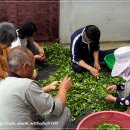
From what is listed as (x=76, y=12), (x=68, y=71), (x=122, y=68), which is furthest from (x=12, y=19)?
(x=122, y=68)

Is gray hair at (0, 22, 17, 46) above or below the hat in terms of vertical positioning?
above

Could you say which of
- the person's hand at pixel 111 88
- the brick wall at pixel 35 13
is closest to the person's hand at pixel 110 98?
the person's hand at pixel 111 88

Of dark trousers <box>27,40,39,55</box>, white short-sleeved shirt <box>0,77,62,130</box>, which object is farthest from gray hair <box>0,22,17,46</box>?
dark trousers <box>27,40,39,55</box>

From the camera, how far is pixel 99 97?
5359 millimetres

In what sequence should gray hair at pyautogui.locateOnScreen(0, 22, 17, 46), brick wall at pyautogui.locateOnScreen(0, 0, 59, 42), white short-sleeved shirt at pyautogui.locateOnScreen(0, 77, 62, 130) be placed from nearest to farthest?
1. white short-sleeved shirt at pyautogui.locateOnScreen(0, 77, 62, 130)
2. gray hair at pyautogui.locateOnScreen(0, 22, 17, 46)
3. brick wall at pyautogui.locateOnScreen(0, 0, 59, 42)

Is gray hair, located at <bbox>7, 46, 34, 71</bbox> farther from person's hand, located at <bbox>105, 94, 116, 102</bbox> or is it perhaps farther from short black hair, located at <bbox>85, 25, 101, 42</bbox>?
short black hair, located at <bbox>85, 25, 101, 42</bbox>

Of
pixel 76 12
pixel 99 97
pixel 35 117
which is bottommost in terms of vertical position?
pixel 99 97

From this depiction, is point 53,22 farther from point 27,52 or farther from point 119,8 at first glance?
point 27,52

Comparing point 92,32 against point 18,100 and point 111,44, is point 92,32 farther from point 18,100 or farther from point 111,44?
point 18,100

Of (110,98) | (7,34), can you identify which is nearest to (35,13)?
(7,34)

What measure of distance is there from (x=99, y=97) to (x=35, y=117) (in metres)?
1.69

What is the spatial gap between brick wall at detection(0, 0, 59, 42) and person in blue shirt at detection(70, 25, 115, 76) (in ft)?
4.95

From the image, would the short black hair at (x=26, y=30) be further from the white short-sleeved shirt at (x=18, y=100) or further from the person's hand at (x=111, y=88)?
the white short-sleeved shirt at (x=18, y=100)

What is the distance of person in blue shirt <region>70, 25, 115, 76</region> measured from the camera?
237 inches
